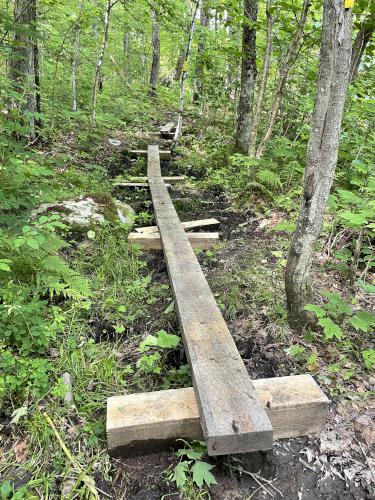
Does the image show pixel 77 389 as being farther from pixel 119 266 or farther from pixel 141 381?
pixel 119 266

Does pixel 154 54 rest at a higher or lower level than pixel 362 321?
higher

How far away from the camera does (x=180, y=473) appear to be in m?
2.14

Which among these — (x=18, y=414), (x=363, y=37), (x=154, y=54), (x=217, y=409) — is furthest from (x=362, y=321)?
(x=154, y=54)

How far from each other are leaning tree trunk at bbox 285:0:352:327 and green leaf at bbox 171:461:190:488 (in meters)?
1.68

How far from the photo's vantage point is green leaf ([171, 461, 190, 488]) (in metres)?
2.10

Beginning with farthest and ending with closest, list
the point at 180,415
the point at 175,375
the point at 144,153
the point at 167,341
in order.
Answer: the point at 144,153, the point at 167,341, the point at 175,375, the point at 180,415

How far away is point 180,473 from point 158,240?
320 cm

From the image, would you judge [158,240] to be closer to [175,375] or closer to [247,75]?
[175,375]

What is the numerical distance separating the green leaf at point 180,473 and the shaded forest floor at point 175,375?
0.18 ft

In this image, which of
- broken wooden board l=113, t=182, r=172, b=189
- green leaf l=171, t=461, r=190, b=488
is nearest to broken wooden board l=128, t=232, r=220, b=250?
broken wooden board l=113, t=182, r=172, b=189

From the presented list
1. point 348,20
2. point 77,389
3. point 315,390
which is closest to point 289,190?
point 348,20

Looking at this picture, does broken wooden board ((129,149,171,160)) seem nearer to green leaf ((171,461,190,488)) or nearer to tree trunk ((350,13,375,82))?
tree trunk ((350,13,375,82))

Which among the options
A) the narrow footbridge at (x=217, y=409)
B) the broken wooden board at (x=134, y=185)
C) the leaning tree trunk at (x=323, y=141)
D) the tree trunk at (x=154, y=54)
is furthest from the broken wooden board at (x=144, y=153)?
the tree trunk at (x=154, y=54)

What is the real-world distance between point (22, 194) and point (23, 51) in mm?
4213
